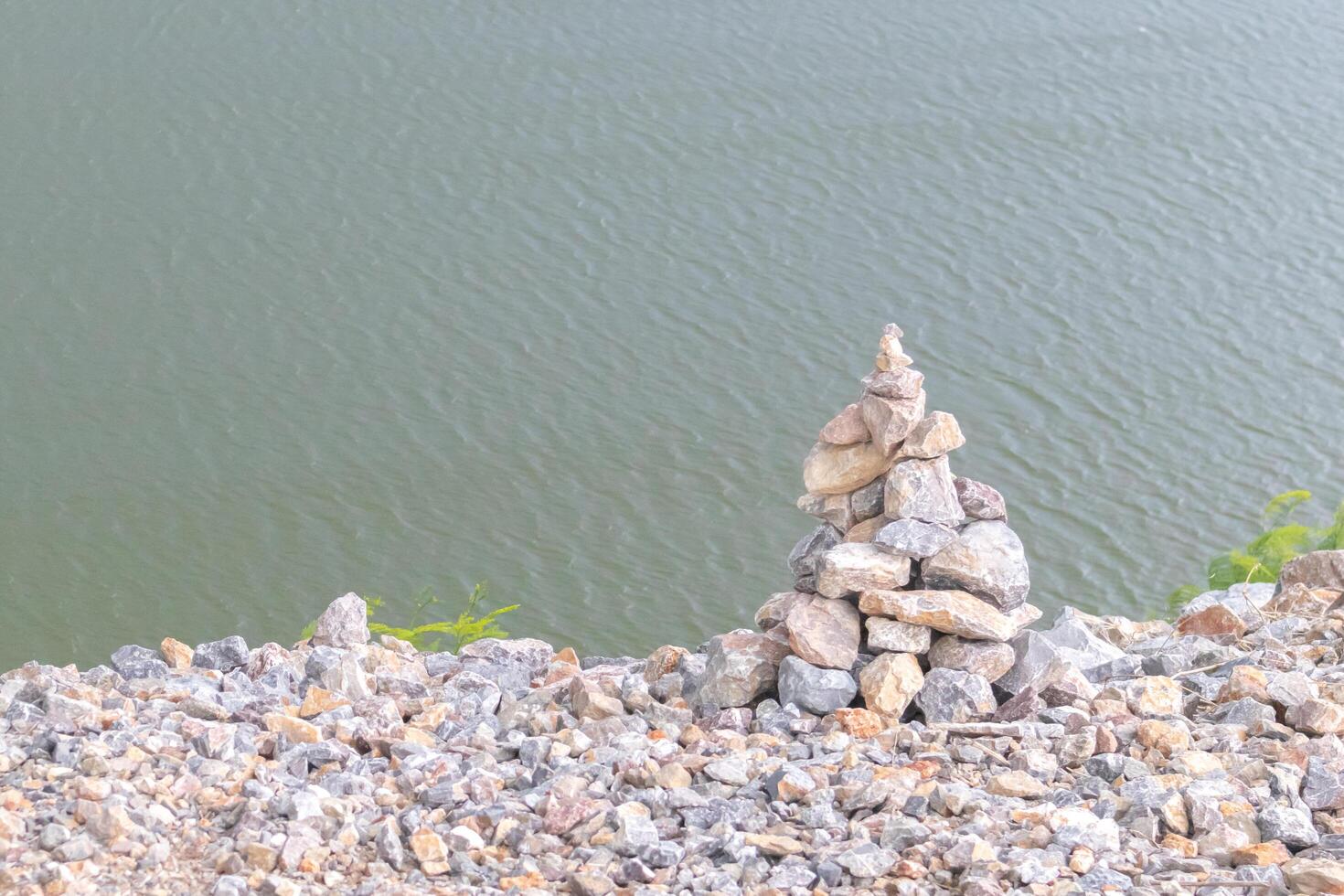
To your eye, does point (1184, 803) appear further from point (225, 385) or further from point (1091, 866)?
point (225, 385)

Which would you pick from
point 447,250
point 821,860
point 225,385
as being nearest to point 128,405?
point 225,385

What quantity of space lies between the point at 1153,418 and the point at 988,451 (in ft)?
11.0

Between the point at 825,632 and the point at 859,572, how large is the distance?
1.51ft

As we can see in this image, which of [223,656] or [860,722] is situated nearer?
[860,722]

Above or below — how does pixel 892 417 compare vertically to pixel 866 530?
above

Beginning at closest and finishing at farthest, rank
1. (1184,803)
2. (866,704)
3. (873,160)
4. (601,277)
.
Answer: (1184,803) → (866,704) → (601,277) → (873,160)

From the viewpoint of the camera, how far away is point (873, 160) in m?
30.9

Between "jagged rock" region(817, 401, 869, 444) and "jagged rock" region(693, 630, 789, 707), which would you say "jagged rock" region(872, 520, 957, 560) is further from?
"jagged rock" region(693, 630, 789, 707)

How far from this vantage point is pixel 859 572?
9609mm

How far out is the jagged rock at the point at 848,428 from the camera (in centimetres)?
1004

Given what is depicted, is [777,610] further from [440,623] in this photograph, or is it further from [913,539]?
[440,623]

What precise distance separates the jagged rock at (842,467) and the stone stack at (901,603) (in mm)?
14

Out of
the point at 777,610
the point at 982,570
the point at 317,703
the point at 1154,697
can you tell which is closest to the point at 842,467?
the point at 777,610

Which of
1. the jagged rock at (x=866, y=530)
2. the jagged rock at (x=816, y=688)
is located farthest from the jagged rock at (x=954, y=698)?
the jagged rock at (x=866, y=530)
